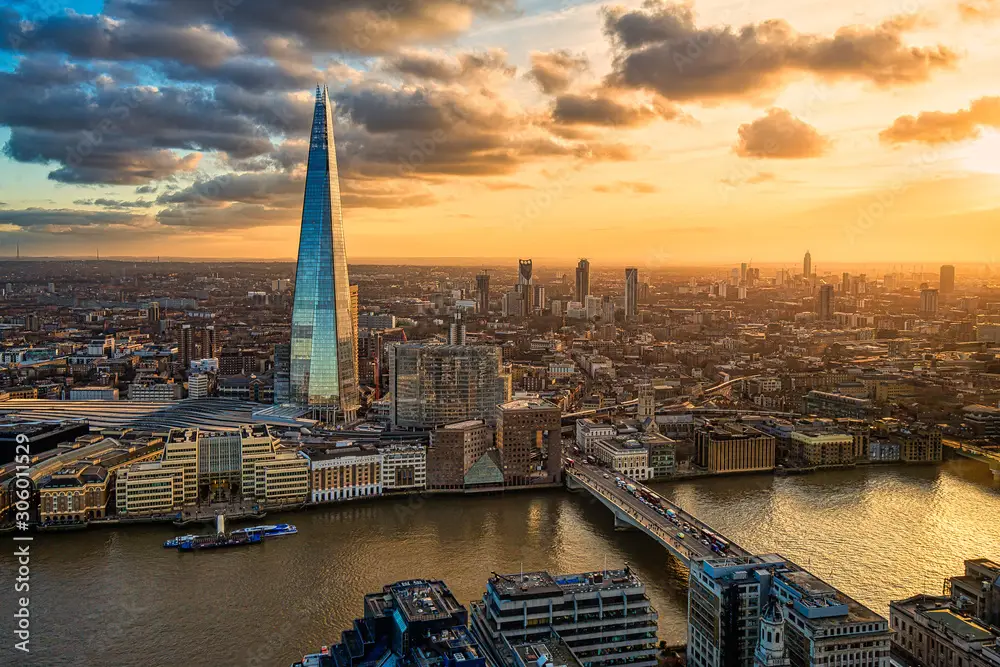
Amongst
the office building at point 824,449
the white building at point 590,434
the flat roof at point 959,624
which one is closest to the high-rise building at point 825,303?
the office building at point 824,449

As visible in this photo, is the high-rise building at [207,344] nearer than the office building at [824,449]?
No

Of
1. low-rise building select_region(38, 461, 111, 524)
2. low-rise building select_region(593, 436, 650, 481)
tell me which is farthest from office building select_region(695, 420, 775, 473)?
low-rise building select_region(38, 461, 111, 524)

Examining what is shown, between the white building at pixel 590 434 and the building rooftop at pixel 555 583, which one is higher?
the building rooftop at pixel 555 583

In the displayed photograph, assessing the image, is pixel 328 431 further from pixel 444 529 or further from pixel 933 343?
pixel 933 343

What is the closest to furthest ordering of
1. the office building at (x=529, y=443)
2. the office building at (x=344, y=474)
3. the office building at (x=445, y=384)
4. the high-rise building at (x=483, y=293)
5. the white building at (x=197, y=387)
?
the office building at (x=344, y=474) < the office building at (x=529, y=443) < the office building at (x=445, y=384) < the white building at (x=197, y=387) < the high-rise building at (x=483, y=293)

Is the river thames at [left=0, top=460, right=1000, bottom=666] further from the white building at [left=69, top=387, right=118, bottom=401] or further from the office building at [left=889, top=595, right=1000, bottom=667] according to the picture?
the white building at [left=69, top=387, right=118, bottom=401]

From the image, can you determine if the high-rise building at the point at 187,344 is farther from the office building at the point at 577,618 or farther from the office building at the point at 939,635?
the office building at the point at 939,635
